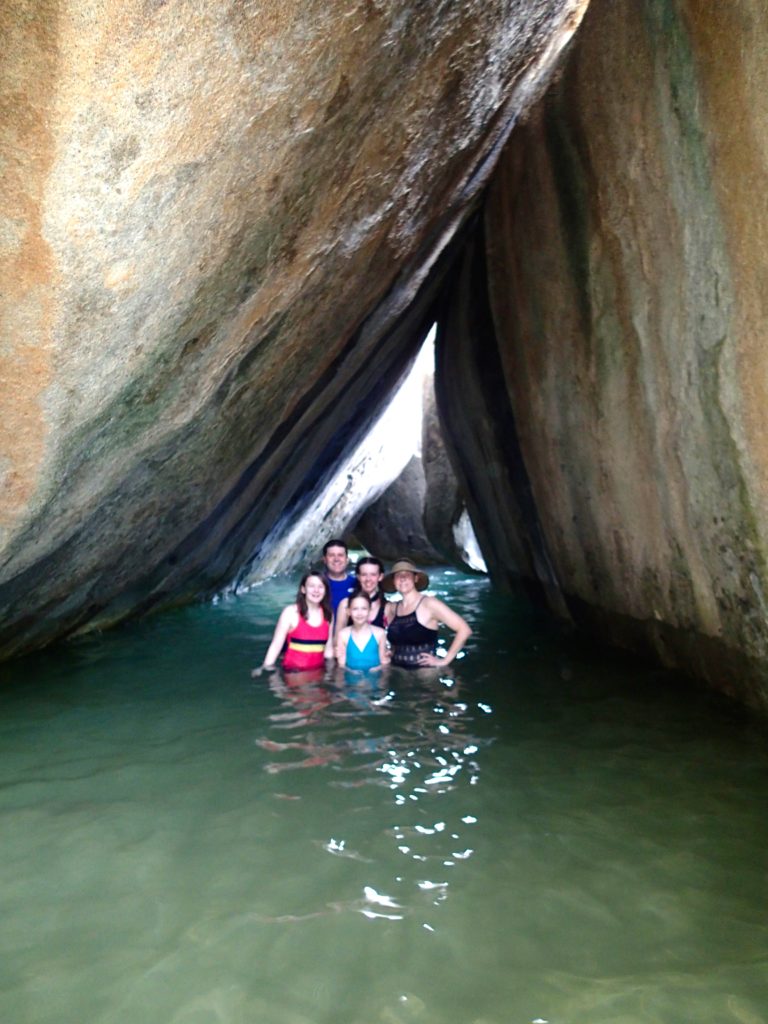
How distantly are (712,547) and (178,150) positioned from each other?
147 inches

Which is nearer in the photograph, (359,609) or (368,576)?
(359,609)

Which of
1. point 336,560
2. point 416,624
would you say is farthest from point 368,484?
point 416,624

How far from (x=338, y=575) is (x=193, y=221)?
439 centimetres

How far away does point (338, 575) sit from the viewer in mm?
7969

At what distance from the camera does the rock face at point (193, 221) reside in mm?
3357

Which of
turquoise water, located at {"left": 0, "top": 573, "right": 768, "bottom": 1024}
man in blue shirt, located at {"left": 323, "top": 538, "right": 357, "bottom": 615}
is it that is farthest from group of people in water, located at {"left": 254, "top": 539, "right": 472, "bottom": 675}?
turquoise water, located at {"left": 0, "top": 573, "right": 768, "bottom": 1024}

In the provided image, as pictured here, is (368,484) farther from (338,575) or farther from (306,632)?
(306,632)

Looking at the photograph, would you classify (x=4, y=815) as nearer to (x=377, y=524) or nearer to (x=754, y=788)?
(x=754, y=788)

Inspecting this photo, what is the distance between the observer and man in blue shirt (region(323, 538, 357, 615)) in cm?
777

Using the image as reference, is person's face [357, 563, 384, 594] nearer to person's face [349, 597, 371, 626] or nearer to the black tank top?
person's face [349, 597, 371, 626]

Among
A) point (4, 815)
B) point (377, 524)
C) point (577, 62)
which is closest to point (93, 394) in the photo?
point (4, 815)

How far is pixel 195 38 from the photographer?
11.0 ft

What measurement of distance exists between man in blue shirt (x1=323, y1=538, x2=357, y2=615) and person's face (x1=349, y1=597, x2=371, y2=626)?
895 millimetres

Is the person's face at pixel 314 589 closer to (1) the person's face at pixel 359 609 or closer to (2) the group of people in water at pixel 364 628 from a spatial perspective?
(2) the group of people in water at pixel 364 628
